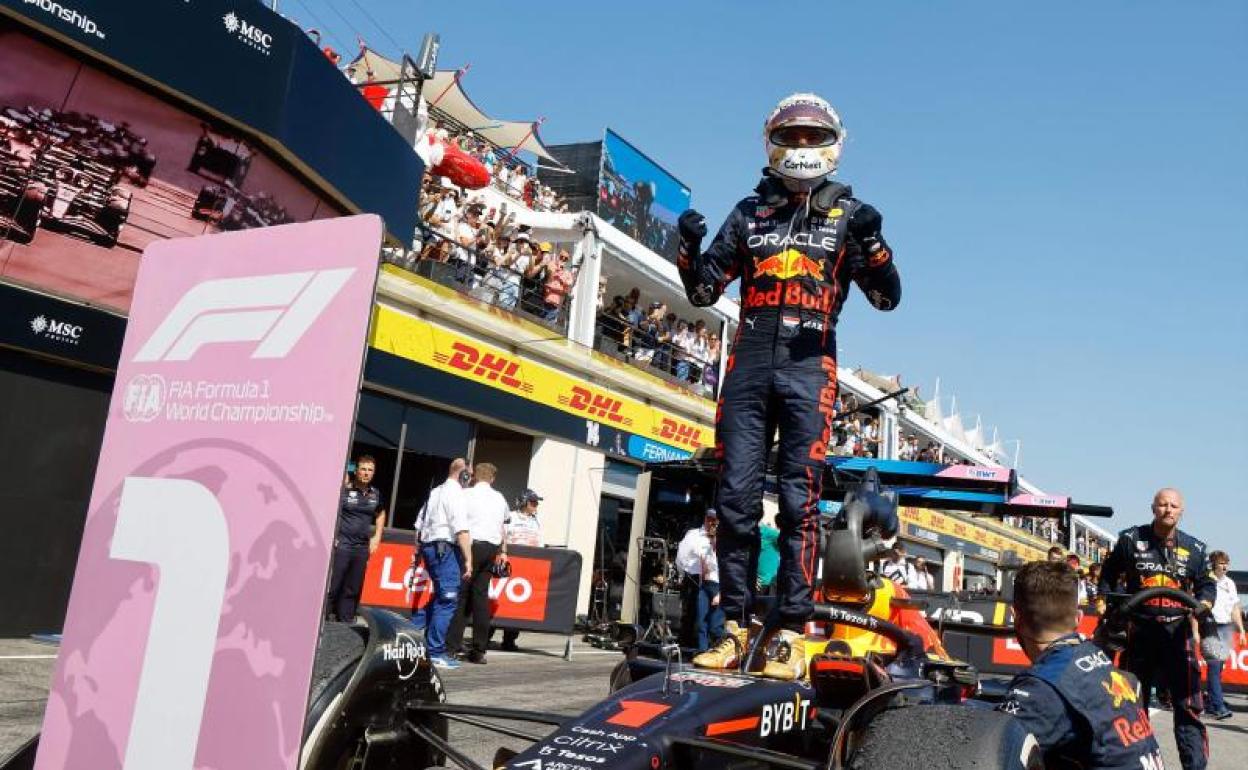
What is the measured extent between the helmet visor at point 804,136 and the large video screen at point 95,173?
759 centimetres

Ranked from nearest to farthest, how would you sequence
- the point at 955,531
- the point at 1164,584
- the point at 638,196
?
the point at 1164,584 < the point at 638,196 < the point at 955,531

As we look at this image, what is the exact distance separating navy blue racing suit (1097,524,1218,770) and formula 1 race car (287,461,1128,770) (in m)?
2.36

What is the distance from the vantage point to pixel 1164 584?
5.36m

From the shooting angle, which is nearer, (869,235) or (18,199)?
(869,235)

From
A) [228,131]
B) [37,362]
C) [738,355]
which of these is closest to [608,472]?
[228,131]

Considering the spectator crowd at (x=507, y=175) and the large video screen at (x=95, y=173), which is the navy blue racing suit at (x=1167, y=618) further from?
the spectator crowd at (x=507, y=175)

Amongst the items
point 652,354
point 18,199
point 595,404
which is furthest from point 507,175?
point 18,199

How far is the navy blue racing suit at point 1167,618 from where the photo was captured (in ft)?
16.1

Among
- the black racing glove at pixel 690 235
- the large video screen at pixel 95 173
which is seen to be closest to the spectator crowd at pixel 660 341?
the large video screen at pixel 95 173

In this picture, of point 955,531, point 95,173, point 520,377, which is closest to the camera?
point 95,173

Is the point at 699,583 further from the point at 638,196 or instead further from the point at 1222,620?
the point at 638,196

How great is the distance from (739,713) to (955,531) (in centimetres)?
3353

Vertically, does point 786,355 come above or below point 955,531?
below

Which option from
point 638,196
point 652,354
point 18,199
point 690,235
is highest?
point 638,196
